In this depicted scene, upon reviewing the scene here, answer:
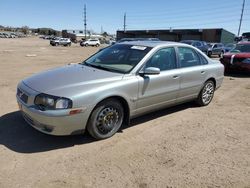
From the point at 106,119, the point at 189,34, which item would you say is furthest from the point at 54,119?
the point at 189,34

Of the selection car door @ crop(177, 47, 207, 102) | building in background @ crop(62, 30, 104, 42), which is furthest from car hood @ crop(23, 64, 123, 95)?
building in background @ crop(62, 30, 104, 42)

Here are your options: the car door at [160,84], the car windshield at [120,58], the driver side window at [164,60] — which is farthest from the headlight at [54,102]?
the driver side window at [164,60]

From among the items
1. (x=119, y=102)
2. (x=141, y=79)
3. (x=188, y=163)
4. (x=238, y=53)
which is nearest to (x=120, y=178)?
(x=188, y=163)

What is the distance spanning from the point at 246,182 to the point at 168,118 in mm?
2386

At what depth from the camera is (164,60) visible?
525 cm

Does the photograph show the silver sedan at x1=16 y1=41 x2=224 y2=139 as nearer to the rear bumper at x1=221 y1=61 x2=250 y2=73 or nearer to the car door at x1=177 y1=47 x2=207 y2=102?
the car door at x1=177 y1=47 x2=207 y2=102

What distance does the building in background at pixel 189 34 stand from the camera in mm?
48281

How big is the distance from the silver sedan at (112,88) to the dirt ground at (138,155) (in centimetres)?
33

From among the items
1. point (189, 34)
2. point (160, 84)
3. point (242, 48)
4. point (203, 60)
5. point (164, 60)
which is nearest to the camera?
point (160, 84)

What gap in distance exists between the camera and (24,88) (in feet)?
13.9

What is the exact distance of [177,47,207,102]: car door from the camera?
558 cm

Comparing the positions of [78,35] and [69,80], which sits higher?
[69,80]

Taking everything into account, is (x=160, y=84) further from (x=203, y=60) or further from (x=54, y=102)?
(x=54, y=102)

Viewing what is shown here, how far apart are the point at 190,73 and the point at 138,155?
253 cm
